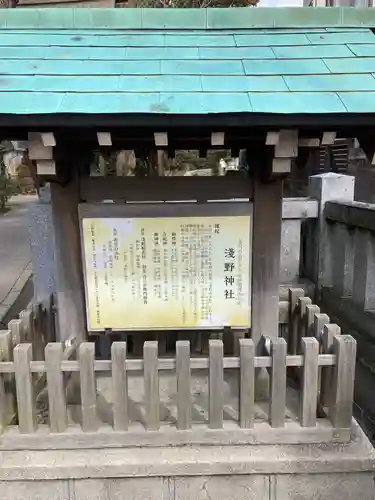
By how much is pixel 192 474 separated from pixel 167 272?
1308 mm

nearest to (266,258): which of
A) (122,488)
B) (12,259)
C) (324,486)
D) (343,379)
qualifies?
(343,379)

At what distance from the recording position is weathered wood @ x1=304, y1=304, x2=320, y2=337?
3188mm

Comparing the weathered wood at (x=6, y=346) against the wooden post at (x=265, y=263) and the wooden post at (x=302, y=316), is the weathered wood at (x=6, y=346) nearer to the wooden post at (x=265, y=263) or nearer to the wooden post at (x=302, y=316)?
the wooden post at (x=265, y=263)

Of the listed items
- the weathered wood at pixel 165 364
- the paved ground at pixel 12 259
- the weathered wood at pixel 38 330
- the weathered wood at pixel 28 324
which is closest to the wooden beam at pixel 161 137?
the weathered wood at pixel 165 364

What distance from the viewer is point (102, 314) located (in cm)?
317

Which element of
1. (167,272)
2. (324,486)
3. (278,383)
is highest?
(167,272)

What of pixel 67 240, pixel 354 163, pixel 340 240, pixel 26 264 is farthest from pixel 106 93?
pixel 354 163

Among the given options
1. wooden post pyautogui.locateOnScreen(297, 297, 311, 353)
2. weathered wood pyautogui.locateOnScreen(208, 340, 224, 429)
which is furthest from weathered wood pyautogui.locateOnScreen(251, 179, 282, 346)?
weathered wood pyautogui.locateOnScreen(208, 340, 224, 429)

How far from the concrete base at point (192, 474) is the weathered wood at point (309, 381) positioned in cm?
19

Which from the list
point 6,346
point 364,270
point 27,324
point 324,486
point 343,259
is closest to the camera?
point 324,486

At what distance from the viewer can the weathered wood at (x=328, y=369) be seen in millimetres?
2752

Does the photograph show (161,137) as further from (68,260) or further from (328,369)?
(328,369)

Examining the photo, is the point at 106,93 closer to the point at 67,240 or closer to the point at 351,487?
the point at 67,240

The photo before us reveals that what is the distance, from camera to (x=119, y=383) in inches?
103
